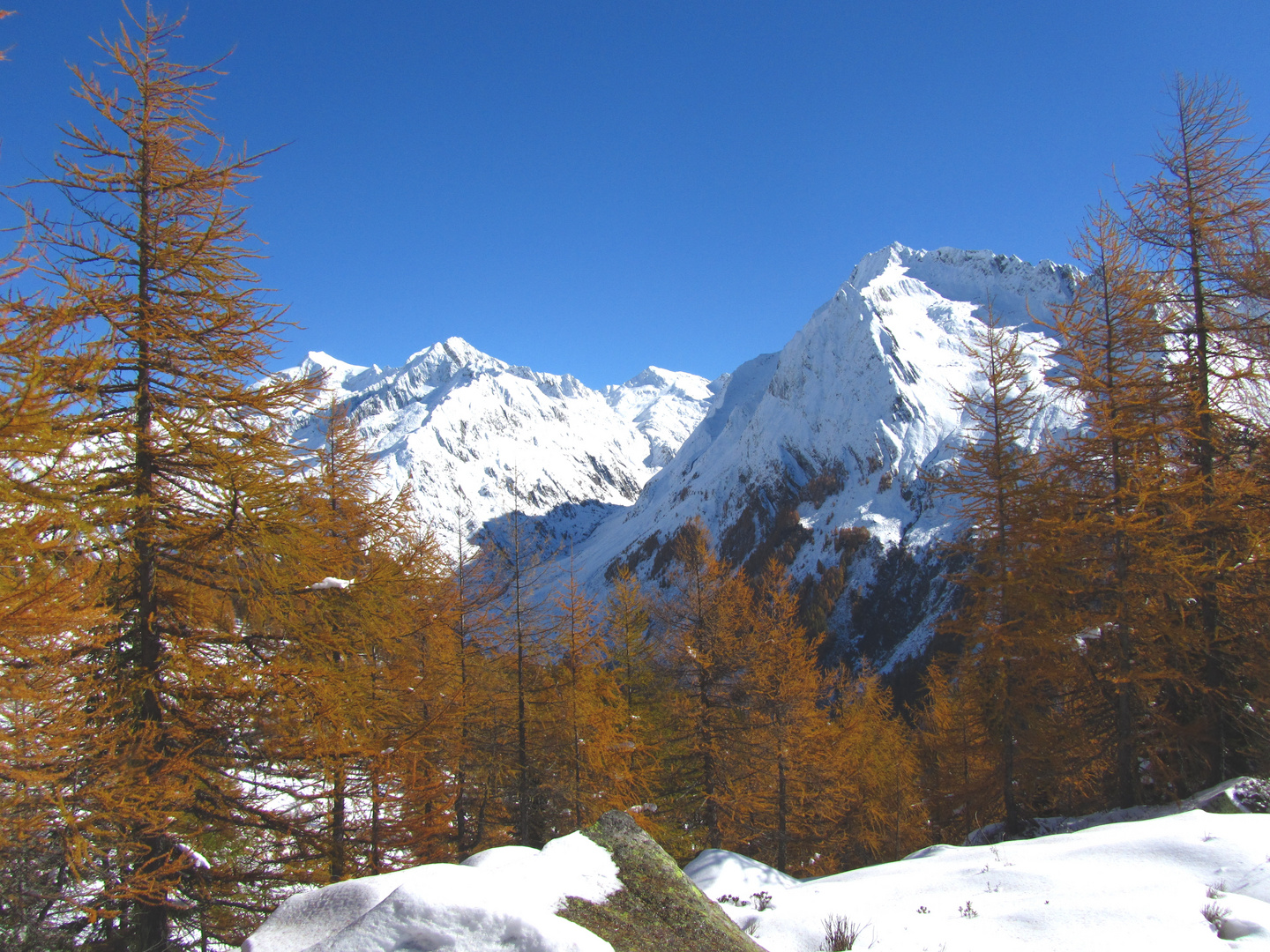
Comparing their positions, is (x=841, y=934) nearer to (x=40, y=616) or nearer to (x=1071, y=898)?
(x=1071, y=898)

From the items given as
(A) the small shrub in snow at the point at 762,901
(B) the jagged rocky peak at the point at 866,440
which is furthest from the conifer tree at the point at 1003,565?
(B) the jagged rocky peak at the point at 866,440

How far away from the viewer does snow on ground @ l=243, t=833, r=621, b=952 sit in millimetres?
3303

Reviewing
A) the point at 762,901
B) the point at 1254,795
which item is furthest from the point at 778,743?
the point at 1254,795

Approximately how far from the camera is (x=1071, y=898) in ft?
19.2

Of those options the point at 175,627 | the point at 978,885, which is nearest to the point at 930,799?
the point at 978,885

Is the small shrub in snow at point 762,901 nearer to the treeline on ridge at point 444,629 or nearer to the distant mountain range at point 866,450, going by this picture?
the treeline on ridge at point 444,629

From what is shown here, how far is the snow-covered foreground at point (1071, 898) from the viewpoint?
5.04 meters

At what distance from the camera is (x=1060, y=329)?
1196 centimetres

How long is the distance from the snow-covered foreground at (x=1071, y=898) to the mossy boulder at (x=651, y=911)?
5.77 ft

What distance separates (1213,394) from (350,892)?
1577 centimetres

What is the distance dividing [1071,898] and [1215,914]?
1163mm

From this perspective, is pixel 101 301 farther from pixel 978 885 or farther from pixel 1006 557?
pixel 1006 557

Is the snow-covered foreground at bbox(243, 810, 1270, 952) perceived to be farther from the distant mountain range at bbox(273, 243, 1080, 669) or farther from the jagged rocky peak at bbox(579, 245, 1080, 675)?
the jagged rocky peak at bbox(579, 245, 1080, 675)

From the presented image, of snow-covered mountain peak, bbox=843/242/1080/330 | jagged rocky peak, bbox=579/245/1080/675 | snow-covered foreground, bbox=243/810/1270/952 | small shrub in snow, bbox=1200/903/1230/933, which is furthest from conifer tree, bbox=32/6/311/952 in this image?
snow-covered mountain peak, bbox=843/242/1080/330
